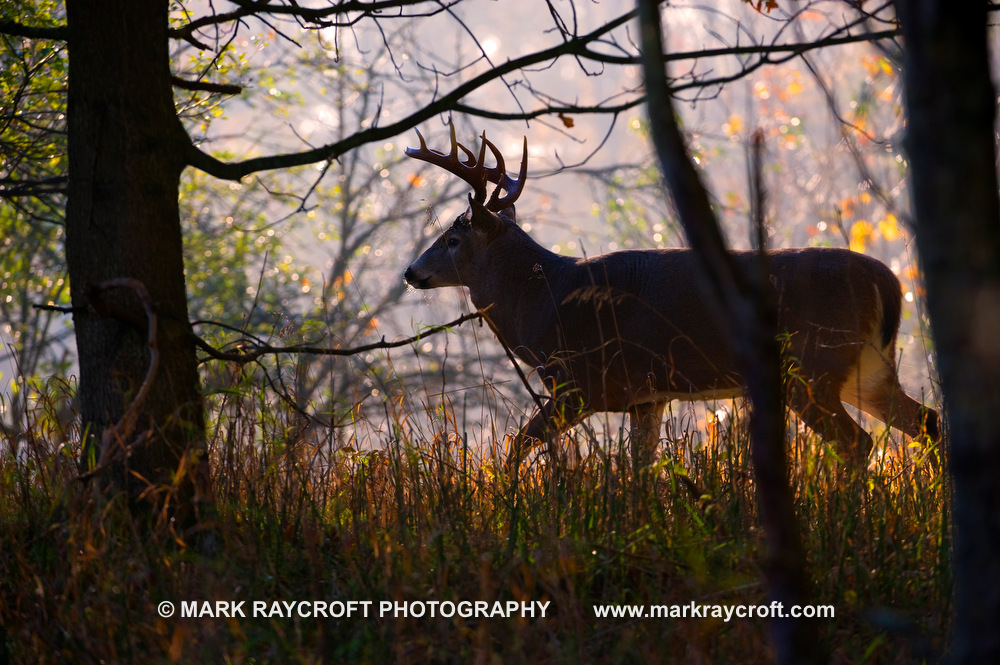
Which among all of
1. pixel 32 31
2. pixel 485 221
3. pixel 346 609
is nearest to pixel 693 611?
pixel 346 609

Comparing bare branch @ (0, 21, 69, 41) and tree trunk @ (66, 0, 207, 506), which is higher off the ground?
bare branch @ (0, 21, 69, 41)

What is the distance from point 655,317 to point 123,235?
354cm

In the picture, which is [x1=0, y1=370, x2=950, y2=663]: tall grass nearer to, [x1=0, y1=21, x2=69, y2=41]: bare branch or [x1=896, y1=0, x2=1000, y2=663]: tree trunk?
[x1=896, y1=0, x2=1000, y2=663]: tree trunk

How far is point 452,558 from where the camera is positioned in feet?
10.3

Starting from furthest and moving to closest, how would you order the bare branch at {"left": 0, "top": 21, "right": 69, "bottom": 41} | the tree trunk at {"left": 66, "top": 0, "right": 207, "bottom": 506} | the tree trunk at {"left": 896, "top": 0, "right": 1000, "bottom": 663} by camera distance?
1. the bare branch at {"left": 0, "top": 21, "right": 69, "bottom": 41}
2. the tree trunk at {"left": 66, "top": 0, "right": 207, "bottom": 506}
3. the tree trunk at {"left": 896, "top": 0, "right": 1000, "bottom": 663}

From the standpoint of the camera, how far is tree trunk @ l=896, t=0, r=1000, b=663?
184cm

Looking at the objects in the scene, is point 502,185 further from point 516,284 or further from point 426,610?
point 426,610

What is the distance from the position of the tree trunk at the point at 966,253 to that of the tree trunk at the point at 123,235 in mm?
2558

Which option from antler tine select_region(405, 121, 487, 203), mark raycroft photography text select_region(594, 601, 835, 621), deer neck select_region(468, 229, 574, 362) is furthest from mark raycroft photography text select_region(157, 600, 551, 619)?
antler tine select_region(405, 121, 487, 203)

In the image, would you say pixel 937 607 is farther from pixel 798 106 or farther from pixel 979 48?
pixel 798 106

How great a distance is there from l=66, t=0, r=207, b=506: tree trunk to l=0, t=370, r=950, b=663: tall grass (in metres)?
0.24

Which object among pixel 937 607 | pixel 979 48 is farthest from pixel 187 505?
pixel 979 48

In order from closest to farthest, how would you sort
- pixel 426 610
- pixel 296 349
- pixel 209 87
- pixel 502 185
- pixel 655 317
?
pixel 426 610
pixel 296 349
pixel 209 87
pixel 655 317
pixel 502 185

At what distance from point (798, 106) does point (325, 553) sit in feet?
121
